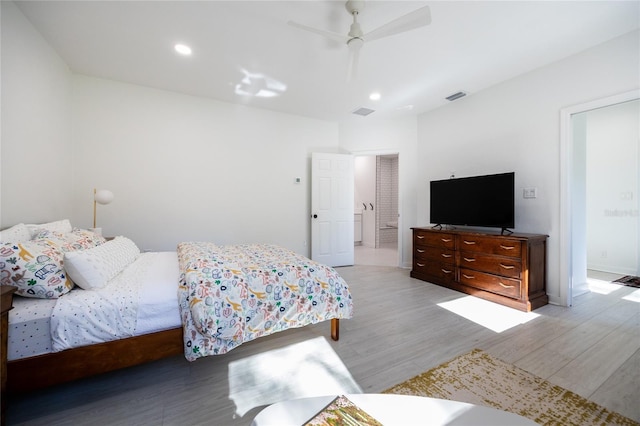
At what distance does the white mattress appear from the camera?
1.36 m

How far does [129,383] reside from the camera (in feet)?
5.56

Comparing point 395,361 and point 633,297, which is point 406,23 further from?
point 633,297

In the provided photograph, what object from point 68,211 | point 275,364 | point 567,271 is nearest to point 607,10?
point 567,271

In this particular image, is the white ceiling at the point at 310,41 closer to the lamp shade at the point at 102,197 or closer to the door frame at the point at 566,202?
the door frame at the point at 566,202

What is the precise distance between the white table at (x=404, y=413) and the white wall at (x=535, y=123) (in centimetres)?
316

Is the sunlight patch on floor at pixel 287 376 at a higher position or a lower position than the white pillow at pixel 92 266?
lower

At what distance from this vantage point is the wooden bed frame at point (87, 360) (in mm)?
1356

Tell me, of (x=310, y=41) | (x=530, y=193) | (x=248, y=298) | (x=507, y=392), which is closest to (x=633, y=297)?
(x=530, y=193)

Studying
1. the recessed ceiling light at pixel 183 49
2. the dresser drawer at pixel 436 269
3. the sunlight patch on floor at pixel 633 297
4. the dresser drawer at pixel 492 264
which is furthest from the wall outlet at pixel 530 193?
the recessed ceiling light at pixel 183 49

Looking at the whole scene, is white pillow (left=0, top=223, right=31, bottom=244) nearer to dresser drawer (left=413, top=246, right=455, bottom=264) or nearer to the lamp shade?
the lamp shade

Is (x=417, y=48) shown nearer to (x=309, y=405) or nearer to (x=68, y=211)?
(x=309, y=405)

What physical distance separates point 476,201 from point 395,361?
2.54 m

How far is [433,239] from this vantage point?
3.86 m

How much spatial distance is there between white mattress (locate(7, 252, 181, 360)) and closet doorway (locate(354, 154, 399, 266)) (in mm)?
5876
